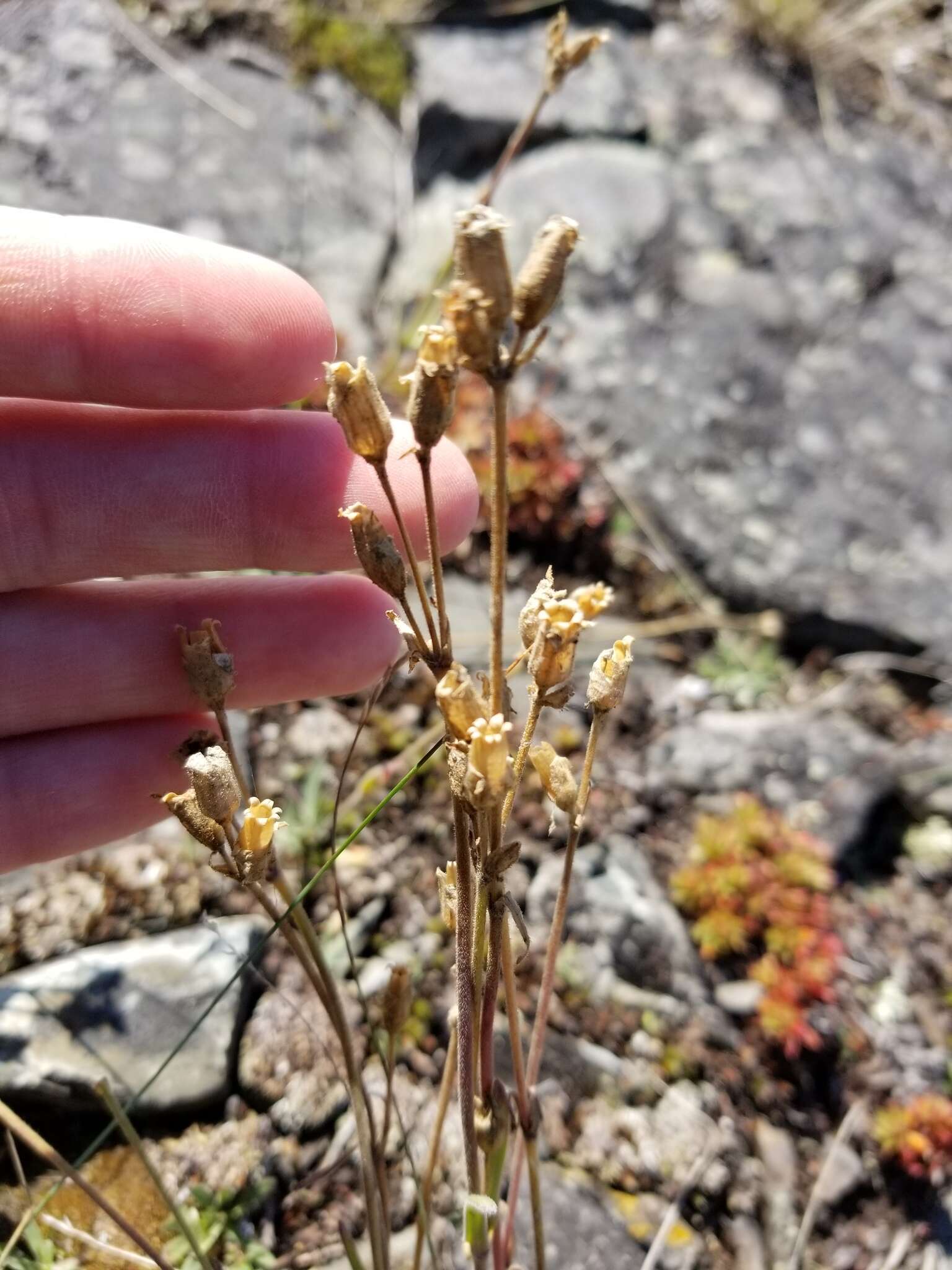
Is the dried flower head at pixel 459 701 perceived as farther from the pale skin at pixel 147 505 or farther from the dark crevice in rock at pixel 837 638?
the dark crevice in rock at pixel 837 638

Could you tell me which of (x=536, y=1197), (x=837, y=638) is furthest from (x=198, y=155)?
(x=536, y=1197)

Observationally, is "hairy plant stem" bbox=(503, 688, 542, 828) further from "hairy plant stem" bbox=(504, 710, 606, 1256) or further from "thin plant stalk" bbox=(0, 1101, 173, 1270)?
"thin plant stalk" bbox=(0, 1101, 173, 1270)

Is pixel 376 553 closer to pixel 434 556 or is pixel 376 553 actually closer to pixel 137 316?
pixel 434 556

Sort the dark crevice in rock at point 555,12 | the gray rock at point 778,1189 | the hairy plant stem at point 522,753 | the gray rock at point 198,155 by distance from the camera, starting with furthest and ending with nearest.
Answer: the dark crevice in rock at point 555,12, the gray rock at point 198,155, the gray rock at point 778,1189, the hairy plant stem at point 522,753

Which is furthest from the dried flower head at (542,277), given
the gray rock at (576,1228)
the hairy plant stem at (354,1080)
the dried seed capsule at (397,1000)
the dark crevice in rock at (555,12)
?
the dark crevice in rock at (555,12)

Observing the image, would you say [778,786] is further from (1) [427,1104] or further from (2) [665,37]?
(2) [665,37]
